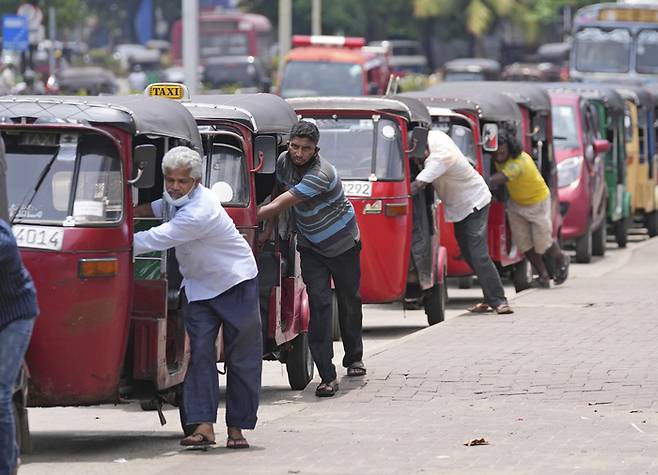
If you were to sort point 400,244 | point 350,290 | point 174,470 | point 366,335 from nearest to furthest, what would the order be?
1. point 174,470
2. point 350,290
3. point 400,244
4. point 366,335

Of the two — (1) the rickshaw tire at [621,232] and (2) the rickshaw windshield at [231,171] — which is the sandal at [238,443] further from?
(1) the rickshaw tire at [621,232]

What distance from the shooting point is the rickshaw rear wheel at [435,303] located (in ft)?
49.8

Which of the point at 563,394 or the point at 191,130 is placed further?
the point at 563,394

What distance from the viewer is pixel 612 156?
2369cm

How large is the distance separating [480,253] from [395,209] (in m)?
1.24

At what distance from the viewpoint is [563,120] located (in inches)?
853

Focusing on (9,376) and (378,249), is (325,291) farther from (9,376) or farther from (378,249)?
(9,376)

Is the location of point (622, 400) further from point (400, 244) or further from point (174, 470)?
point (400, 244)

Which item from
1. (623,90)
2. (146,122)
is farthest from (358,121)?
(623,90)

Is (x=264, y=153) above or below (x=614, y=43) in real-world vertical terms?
above

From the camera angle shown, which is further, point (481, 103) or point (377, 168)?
point (481, 103)

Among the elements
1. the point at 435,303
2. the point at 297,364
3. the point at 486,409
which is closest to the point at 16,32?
the point at 435,303

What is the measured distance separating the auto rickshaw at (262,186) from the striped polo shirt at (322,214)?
15 cm

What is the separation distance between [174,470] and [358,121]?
21.1 feet
